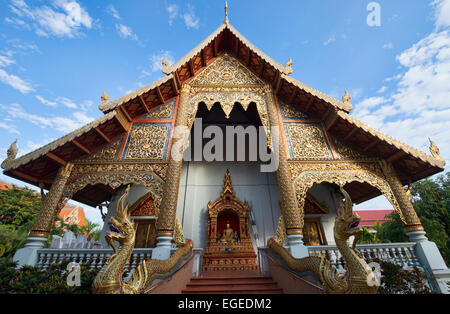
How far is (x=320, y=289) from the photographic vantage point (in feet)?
7.48

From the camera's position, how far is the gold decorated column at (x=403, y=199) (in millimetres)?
4543

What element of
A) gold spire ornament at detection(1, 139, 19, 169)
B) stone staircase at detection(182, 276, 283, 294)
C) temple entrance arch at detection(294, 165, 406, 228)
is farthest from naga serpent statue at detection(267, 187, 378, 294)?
gold spire ornament at detection(1, 139, 19, 169)

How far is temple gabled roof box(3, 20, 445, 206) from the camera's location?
15.0 feet

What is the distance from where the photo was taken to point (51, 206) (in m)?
4.46

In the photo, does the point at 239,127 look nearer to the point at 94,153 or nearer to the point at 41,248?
the point at 94,153

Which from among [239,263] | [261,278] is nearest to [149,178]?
[261,278]

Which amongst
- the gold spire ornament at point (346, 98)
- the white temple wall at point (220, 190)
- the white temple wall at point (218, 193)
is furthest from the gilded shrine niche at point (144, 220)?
the gold spire ornament at point (346, 98)

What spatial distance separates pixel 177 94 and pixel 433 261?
297 inches

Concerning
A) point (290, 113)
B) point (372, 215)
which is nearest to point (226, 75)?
point (290, 113)

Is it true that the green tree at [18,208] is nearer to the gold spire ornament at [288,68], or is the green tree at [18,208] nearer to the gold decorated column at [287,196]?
the gold decorated column at [287,196]

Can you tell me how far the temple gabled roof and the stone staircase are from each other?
4071 millimetres

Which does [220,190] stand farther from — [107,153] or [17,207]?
[17,207]

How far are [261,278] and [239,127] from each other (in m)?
5.66

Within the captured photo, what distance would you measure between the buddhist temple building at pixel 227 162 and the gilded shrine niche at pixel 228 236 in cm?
4
